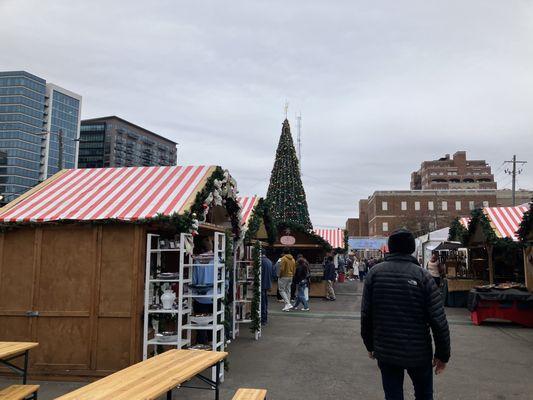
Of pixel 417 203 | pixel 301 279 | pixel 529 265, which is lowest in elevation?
pixel 301 279

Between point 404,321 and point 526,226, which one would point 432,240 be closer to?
point 526,226

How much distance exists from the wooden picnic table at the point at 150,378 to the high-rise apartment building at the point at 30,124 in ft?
477

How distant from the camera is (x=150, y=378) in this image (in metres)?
4.10

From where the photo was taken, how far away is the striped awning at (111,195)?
23.5ft

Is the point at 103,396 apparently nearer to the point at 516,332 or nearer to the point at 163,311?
the point at 163,311

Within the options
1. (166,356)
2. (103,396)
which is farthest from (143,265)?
(103,396)

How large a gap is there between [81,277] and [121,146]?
119101 mm

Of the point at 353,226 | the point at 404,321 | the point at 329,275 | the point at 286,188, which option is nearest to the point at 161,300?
the point at 404,321

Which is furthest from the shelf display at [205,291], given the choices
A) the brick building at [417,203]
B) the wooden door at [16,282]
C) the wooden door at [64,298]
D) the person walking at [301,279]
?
the brick building at [417,203]

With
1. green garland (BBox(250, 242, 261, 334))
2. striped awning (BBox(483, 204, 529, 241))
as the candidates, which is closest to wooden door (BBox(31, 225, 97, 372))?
green garland (BBox(250, 242, 261, 334))

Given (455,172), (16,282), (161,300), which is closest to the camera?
(161,300)

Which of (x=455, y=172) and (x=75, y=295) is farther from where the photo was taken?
(x=455, y=172)

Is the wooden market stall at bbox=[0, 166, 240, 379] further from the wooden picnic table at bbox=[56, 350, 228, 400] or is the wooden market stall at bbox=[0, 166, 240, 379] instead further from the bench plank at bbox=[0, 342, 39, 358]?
the wooden picnic table at bbox=[56, 350, 228, 400]

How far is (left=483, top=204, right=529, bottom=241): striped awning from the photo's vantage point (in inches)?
551
